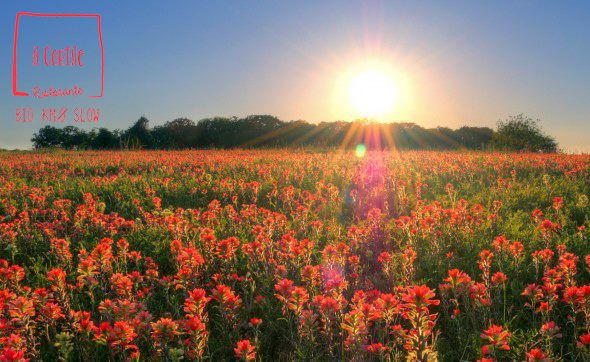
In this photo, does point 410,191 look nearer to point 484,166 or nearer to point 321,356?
point 484,166

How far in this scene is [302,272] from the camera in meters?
2.96

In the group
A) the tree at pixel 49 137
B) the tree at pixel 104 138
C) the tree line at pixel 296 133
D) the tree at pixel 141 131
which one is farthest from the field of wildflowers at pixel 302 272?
the tree at pixel 49 137

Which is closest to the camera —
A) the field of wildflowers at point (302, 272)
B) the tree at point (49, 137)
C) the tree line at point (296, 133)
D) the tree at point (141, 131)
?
the field of wildflowers at point (302, 272)

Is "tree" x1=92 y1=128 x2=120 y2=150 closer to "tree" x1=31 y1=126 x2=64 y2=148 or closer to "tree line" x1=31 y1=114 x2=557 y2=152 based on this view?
"tree line" x1=31 y1=114 x2=557 y2=152

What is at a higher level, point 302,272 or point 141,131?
point 141,131

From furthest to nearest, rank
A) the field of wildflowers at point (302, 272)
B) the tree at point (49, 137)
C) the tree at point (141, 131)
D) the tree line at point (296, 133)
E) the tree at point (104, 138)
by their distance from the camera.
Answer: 1. the tree at point (49, 137)
2. the tree at point (104, 138)
3. the tree at point (141, 131)
4. the tree line at point (296, 133)
5. the field of wildflowers at point (302, 272)

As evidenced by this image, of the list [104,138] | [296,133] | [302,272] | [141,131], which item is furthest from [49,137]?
[302,272]

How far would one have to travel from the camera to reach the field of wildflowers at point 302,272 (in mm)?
2447

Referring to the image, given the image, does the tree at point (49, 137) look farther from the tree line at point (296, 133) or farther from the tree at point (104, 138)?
the tree line at point (296, 133)

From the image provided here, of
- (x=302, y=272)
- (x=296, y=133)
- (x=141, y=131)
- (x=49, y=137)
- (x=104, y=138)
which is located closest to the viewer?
(x=302, y=272)

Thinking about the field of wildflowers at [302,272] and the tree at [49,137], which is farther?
the tree at [49,137]

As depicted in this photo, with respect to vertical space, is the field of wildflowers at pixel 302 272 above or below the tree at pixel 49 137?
below

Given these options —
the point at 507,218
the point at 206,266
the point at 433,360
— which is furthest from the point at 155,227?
the point at 507,218

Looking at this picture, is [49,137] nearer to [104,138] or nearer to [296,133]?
[104,138]
